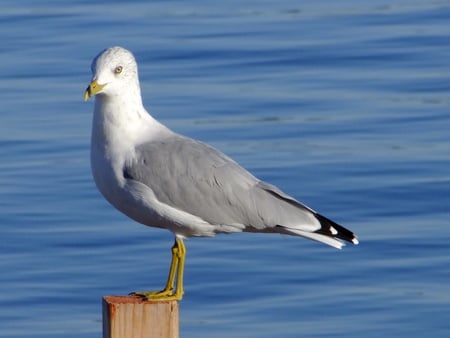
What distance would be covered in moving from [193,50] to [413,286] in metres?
6.53

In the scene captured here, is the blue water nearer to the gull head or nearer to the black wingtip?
the black wingtip

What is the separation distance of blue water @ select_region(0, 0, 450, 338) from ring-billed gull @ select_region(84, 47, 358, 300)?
2761mm

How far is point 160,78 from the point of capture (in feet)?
51.1

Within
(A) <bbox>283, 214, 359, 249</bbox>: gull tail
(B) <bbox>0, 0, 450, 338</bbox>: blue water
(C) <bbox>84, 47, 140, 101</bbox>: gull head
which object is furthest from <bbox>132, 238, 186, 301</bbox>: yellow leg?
(B) <bbox>0, 0, 450, 338</bbox>: blue water

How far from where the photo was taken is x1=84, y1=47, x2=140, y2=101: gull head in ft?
24.1

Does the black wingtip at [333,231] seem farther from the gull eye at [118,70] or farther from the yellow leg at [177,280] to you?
the gull eye at [118,70]

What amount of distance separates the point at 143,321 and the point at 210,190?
1467 mm

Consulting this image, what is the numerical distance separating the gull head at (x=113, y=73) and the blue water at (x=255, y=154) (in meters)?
3.03

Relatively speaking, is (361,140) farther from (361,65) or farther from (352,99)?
(361,65)

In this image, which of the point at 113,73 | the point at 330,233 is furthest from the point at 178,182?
the point at 330,233

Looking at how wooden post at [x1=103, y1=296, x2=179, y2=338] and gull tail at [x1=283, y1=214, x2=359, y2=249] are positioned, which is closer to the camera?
wooden post at [x1=103, y1=296, x2=179, y2=338]

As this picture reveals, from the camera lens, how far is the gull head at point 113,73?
7332 mm

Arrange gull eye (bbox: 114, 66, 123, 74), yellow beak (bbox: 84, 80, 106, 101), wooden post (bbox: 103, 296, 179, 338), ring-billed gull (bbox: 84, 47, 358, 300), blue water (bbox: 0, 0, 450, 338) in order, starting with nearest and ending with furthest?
1. wooden post (bbox: 103, 296, 179, 338)
2. yellow beak (bbox: 84, 80, 106, 101)
3. ring-billed gull (bbox: 84, 47, 358, 300)
4. gull eye (bbox: 114, 66, 123, 74)
5. blue water (bbox: 0, 0, 450, 338)

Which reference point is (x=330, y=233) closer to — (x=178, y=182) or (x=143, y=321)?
(x=178, y=182)
